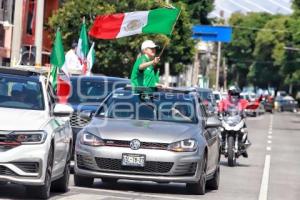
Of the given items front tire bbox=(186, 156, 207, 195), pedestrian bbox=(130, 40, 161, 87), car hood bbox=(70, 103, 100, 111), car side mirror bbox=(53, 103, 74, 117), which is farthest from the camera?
car hood bbox=(70, 103, 100, 111)

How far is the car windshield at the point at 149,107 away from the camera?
15.5 m

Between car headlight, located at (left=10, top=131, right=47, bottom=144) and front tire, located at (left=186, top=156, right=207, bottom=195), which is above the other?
car headlight, located at (left=10, top=131, right=47, bottom=144)

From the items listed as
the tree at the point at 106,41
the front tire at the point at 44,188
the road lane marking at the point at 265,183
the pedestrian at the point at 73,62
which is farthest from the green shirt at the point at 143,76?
the tree at the point at 106,41

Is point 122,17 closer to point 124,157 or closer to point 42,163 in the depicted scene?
point 124,157

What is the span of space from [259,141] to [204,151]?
862 inches

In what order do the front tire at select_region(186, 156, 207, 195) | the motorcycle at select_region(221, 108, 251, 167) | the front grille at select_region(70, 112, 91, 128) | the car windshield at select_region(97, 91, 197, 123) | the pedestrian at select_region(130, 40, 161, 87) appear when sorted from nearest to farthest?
the front tire at select_region(186, 156, 207, 195) < the car windshield at select_region(97, 91, 197, 123) < the pedestrian at select_region(130, 40, 161, 87) < the front grille at select_region(70, 112, 91, 128) < the motorcycle at select_region(221, 108, 251, 167)

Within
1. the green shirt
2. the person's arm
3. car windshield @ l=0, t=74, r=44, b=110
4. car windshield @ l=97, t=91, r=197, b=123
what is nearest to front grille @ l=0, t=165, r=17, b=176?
car windshield @ l=0, t=74, r=44, b=110

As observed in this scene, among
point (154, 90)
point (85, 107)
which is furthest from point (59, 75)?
point (154, 90)

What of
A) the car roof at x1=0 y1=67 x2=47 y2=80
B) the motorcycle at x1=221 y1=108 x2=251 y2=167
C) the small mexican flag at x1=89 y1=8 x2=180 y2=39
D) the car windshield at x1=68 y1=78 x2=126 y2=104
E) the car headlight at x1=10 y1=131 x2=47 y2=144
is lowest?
the motorcycle at x1=221 y1=108 x2=251 y2=167

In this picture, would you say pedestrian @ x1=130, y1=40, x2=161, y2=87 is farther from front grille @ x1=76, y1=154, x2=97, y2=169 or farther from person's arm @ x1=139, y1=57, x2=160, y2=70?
front grille @ x1=76, y1=154, x2=97, y2=169

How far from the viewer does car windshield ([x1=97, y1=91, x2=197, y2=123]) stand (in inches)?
610

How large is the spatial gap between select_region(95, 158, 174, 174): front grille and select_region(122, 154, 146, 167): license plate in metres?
0.05

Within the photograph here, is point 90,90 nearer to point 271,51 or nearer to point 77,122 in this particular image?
point 77,122

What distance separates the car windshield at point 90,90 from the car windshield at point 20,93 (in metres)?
6.61
